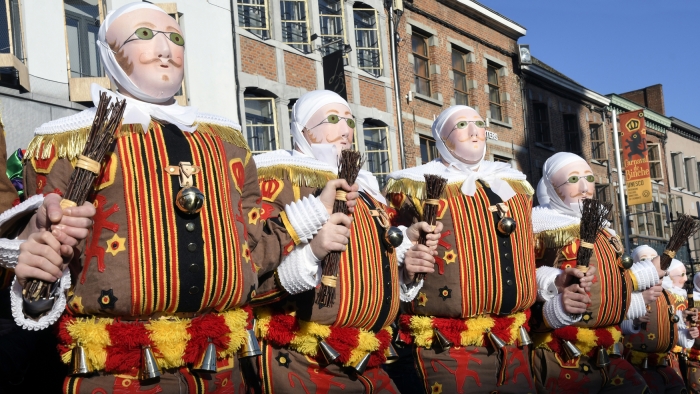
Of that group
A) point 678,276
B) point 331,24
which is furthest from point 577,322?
point 331,24

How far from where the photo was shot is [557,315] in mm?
6273

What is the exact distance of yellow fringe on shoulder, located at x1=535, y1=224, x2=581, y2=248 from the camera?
6.62 m

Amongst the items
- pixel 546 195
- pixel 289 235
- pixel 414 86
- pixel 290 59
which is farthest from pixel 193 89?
pixel 289 235

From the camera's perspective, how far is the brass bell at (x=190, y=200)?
11.4ft

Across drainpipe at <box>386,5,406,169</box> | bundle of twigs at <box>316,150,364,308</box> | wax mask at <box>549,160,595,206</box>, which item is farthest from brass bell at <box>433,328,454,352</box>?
drainpipe at <box>386,5,406,169</box>

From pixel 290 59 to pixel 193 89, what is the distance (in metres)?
3.19

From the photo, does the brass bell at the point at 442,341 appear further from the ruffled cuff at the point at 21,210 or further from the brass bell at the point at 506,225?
the ruffled cuff at the point at 21,210

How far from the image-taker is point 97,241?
346cm

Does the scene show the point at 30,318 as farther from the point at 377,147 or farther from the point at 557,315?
the point at 377,147

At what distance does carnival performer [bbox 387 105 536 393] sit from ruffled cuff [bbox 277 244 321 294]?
1.35 metres

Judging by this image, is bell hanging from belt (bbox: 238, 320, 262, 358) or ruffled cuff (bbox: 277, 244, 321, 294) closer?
bell hanging from belt (bbox: 238, 320, 262, 358)

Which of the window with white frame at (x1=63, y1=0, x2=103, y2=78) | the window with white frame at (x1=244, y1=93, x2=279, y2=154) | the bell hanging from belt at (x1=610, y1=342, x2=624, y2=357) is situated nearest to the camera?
the bell hanging from belt at (x1=610, y1=342, x2=624, y2=357)

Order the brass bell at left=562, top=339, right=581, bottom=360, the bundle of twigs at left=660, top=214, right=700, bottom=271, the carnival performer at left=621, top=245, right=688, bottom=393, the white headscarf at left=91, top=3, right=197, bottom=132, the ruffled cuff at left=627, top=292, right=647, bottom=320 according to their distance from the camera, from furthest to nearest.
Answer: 1. the carnival performer at left=621, top=245, right=688, bottom=393
2. the ruffled cuff at left=627, top=292, right=647, bottom=320
3. the bundle of twigs at left=660, top=214, right=700, bottom=271
4. the brass bell at left=562, top=339, right=581, bottom=360
5. the white headscarf at left=91, top=3, right=197, bottom=132

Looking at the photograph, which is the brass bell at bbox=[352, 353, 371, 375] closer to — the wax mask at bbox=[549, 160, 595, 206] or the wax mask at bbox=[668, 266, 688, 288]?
the wax mask at bbox=[549, 160, 595, 206]
